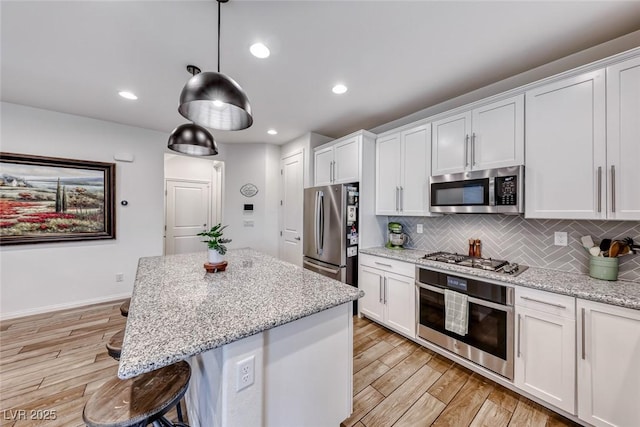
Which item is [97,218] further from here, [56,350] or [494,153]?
[494,153]

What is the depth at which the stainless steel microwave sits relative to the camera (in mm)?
1961

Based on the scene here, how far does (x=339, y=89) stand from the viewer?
2451 mm

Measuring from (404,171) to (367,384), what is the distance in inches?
84.8

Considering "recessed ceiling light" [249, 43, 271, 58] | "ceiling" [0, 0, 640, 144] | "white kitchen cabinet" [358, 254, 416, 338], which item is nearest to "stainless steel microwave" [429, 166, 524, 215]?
"white kitchen cabinet" [358, 254, 416, 338]

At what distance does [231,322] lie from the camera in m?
1.01

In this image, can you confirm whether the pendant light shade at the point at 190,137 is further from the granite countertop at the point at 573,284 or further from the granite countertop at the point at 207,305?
the granite countertop at the point at 573,284

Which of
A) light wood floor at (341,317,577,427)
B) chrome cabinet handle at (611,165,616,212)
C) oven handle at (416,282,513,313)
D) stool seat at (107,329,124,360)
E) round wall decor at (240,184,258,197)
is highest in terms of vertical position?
round wall decor at (240,184,258,197)

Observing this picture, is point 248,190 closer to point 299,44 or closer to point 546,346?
point 299,44

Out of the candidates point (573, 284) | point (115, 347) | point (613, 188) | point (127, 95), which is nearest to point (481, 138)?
point (613, 188)

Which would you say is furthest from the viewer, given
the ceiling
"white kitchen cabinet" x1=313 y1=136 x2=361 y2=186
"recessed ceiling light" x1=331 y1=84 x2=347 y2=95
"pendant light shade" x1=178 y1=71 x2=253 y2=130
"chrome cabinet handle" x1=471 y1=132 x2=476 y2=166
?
"white kitchen cabinet" x1=313 y1=136 x2=361 y2=186

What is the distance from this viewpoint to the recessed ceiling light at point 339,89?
2.39 m

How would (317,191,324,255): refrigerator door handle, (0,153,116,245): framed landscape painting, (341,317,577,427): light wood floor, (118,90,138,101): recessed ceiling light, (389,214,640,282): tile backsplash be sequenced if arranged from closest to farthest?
(341,317,577,427): light wood floor, (389,214,640,282): tile backsplash, (118,90,138,101): recessed ceiling light, (0,153,116,245): framed landscape painting, (317,191,324,255): refrigerator door handle

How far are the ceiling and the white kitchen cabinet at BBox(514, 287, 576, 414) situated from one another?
1.80 m

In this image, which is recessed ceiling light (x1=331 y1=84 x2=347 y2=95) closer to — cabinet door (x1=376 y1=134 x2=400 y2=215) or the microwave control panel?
cabinet door (x1=376 y1=134 x2=400 y2=215)
